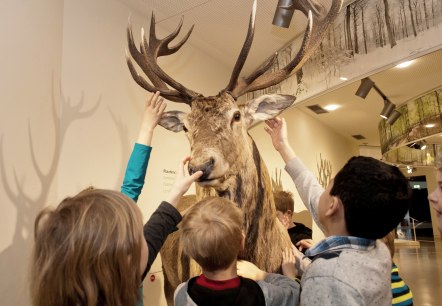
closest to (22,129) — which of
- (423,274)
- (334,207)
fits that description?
(334,207)

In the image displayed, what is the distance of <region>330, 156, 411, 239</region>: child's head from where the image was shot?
104 centimetres

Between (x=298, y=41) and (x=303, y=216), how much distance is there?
8.25 feet

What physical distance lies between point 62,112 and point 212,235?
1.84 meters

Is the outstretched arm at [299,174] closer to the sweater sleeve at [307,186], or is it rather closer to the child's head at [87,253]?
the sweater sleeve at [307,186]

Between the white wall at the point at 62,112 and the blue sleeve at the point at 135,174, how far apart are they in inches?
→ 34.1

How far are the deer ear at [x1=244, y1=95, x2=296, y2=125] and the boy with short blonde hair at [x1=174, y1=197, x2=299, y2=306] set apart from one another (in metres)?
0.87

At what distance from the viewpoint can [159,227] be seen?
1.23 meters

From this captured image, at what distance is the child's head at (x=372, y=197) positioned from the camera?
1.04m

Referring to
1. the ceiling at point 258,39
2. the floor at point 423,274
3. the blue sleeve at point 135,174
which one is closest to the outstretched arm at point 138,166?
the blue sleeve at point 135,174

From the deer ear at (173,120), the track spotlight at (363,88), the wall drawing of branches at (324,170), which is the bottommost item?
the deer ear at (173,120)

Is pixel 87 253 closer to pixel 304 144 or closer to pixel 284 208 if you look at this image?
pixel 284 208

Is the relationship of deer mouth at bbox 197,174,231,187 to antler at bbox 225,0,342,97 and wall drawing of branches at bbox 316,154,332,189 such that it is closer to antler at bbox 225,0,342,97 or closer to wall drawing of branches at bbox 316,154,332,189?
antler at bbox 225,0,342,97

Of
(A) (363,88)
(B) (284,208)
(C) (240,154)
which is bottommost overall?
(B) (284,208)

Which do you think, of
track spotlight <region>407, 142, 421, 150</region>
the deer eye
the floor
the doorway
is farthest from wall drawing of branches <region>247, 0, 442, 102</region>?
the doorway
